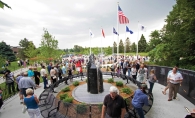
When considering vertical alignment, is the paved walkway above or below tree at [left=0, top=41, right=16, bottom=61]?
below

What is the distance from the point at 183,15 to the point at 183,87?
10957mm

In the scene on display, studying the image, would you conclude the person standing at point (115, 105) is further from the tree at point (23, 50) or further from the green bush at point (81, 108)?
the tree at point (23, 50)

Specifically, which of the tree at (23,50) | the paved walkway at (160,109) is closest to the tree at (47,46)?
the paved walkway at (160,109)

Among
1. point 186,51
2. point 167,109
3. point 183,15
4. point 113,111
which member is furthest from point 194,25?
point 113,111

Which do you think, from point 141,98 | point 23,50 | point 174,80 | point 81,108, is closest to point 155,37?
point 174,80

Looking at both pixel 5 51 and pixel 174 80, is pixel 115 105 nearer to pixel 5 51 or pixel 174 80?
pixel 174 80

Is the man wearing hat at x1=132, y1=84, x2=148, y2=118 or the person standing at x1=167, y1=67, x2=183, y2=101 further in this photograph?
the person standing at x1=167, y1=67, x2=183, y2=101

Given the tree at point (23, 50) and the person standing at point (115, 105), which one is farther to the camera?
the tree at point (23, 50)

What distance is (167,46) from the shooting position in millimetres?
20219

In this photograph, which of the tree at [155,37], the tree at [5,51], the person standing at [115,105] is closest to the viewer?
the person standing at [115,105]

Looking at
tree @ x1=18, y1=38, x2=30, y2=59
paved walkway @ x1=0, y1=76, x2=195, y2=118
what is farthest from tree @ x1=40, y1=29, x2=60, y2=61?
tree @ x1=18, y1=38, x2=30, y2=59

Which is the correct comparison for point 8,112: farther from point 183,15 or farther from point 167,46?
point 167,46

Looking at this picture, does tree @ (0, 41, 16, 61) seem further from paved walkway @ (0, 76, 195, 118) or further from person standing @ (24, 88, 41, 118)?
person standing @ (24, 88, 41, 118)

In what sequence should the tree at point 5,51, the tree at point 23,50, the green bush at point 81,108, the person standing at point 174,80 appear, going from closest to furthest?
the green bush at point 81,108, the person standing at point 174,80, the tree at point 5,51, the tree at point 23,50
